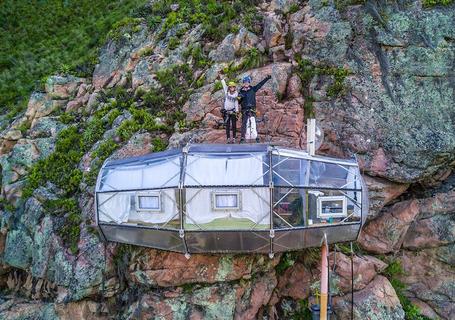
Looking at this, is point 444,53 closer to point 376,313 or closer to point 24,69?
point 376,313

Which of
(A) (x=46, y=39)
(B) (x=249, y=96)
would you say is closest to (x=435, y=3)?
(B) (x=249, y=96)

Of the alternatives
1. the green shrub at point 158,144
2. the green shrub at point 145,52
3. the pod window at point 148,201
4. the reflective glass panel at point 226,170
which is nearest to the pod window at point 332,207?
the reflective glass panel at point 226,170

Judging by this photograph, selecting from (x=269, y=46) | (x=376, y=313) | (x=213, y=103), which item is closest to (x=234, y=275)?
(x=376, y=313)

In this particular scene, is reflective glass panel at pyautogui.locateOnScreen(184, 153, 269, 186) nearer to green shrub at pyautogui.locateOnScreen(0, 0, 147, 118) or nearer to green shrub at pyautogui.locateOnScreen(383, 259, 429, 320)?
green shrub at pyautogui.locateOnScreen(383, 259, 429, 320)

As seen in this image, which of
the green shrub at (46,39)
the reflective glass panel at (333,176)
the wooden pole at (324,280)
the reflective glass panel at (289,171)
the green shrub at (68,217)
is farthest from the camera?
the green shrub at (46,39)

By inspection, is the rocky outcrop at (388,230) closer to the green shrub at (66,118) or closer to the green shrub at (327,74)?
the green shrub at (327,74)

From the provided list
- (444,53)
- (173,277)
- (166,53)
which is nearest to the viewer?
(173,277)

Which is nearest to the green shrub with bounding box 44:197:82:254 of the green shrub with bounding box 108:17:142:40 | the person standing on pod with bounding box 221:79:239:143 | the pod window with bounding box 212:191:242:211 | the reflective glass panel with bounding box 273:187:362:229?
the pod window with bounding box 212:191:242:211
